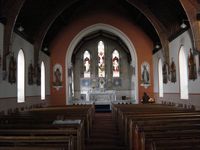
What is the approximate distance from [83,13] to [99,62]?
24.4 feet

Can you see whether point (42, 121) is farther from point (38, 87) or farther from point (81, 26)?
point (81, 26)

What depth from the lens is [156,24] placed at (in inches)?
663

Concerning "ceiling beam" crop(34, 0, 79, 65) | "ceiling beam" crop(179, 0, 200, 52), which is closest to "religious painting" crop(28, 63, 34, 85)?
"ceiling beam" crop(34, 0, 79, 65)

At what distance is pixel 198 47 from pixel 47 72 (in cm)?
1172

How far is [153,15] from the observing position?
1673cm

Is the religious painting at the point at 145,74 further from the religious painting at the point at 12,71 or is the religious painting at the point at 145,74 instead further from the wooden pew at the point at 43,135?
the wooden pew at the point at 43,135

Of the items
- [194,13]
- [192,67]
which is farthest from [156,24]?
[194,13]

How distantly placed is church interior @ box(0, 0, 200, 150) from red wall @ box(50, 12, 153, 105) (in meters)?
0.07

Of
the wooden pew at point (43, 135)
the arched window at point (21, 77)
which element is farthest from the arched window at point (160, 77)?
the wooden pew at point (43, 135)

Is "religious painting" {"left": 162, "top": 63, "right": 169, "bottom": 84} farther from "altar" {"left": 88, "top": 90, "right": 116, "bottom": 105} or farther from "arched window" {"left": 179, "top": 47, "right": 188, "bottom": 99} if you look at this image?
"altar" {"left": 88, "top": 90, "right": 116, "bottom": 105}

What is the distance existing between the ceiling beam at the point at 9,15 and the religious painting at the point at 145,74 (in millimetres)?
11280

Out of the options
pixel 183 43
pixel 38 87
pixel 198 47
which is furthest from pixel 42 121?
pixel 38 87

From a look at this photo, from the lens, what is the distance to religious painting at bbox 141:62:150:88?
804 inches

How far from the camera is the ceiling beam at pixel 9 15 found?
11617mm
